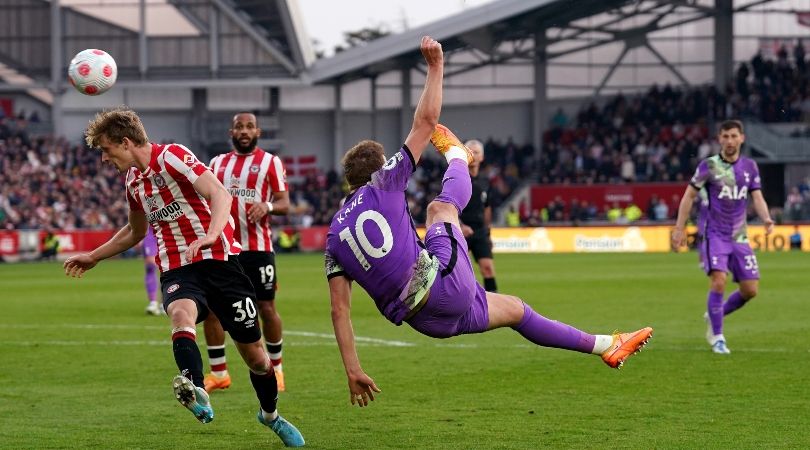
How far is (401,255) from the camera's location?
7617 millimetres

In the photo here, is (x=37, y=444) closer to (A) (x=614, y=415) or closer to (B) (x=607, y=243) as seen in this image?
(A) (x=614, y=415)

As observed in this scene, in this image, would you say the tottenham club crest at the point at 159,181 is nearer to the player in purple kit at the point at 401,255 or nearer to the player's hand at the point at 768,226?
the player in purple kit at the point at 401,255

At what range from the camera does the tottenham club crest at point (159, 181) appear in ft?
28.0

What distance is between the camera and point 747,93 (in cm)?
5678

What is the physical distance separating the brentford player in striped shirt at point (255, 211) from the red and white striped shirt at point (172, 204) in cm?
260

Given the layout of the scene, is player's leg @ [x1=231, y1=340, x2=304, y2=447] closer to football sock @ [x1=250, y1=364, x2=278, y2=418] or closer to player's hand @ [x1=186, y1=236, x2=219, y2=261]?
football sock @ [x1=250, y1=364, x2=278, y2=418]

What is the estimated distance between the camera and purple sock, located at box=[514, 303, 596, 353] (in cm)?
808

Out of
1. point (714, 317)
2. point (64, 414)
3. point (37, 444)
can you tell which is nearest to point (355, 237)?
point (37, 444)

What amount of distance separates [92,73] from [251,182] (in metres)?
2.03

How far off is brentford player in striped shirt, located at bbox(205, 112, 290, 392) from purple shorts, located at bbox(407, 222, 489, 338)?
12.1 feet

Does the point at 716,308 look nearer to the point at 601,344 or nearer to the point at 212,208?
the point at 601,344

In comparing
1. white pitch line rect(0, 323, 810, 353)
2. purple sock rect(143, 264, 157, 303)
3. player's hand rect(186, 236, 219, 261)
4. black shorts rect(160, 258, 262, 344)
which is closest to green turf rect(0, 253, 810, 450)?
white pitch line rect(0, 323, 810, 353)

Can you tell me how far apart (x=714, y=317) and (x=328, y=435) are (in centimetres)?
632

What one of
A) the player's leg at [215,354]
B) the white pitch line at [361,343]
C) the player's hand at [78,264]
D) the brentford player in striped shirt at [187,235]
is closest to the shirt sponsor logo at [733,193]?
the white pitch line at [361,343]
